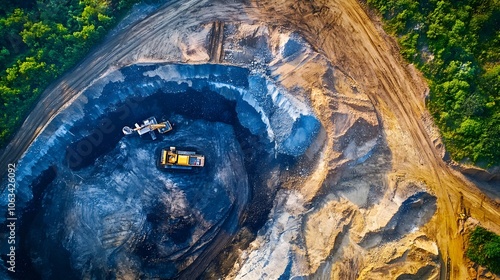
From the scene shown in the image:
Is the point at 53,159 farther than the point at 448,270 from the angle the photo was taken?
Yes

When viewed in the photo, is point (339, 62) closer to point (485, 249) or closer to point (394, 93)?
point (394, 93)

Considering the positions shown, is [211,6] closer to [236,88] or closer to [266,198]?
[236,88]

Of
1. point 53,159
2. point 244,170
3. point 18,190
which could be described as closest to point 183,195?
point 244,170

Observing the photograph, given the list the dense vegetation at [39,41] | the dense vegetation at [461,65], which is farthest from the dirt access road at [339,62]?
the dense vegetation at [461,65]

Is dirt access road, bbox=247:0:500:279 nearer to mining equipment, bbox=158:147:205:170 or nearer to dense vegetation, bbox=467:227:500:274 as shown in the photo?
dense vegetation, bbox=467:227:500:274

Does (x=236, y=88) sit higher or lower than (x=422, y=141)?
higher

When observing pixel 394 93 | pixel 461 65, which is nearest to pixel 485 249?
pixel 394 93

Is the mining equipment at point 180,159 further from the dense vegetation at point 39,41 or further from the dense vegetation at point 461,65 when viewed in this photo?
the dense vegetation at point 461,65

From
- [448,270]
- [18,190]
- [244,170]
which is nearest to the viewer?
[448,270]

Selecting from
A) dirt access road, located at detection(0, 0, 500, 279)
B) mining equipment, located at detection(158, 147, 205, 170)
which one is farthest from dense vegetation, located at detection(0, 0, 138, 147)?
Result: mining equipment, located at detection(158, 147, 205, 170)
